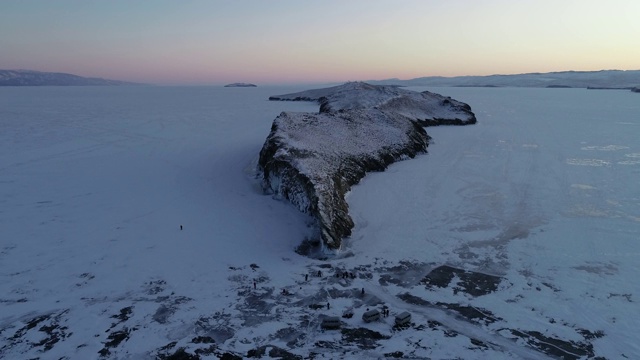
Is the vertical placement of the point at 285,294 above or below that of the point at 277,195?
below

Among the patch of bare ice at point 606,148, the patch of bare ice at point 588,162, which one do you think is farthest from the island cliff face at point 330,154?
the patch of bare ice at point 606,148

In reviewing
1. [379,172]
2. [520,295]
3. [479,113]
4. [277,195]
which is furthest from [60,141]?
[479,113]

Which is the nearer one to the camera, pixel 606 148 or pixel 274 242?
→ pixel 274 242

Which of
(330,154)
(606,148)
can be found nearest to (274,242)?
(330,154)

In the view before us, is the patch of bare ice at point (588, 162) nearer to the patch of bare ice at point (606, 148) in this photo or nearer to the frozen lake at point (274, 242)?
the frozen lake at point (274, 242)

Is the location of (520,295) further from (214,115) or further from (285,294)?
(214,115)

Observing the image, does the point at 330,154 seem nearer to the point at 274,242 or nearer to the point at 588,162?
the point at 274,242

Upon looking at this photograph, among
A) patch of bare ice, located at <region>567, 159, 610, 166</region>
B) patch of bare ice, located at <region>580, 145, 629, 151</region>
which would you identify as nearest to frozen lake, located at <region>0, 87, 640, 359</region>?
patch of bare ice, located at <region>567, 159, 610, 166</region>
